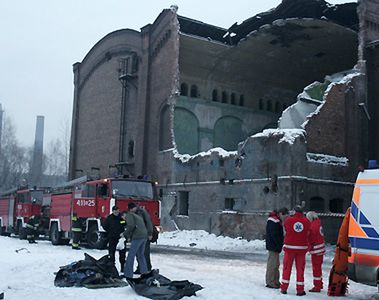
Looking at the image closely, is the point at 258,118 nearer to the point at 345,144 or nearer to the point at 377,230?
the point at 345,144

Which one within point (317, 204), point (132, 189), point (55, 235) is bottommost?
point (55, 235)

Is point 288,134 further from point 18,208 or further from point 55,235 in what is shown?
point 18,208

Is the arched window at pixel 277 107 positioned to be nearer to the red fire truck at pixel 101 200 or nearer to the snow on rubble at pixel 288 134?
the snow on rubble at pixel 288 134

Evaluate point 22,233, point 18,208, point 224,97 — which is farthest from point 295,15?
point 22,233

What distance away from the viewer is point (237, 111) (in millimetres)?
40875

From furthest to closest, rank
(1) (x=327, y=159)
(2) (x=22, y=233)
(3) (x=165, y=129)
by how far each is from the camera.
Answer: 1. (3) (x=165, y=129)
2. (2) (x=22, y=233)
3. (1) (x=327, y=159)

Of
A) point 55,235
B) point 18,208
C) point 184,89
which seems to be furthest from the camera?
point 184,89

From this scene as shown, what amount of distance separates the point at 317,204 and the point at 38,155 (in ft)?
265

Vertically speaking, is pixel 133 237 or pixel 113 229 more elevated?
pixel 113 229

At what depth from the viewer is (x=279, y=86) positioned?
42719mm

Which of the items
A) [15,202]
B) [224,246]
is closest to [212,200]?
[224,246]

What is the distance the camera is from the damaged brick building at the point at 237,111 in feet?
84.6

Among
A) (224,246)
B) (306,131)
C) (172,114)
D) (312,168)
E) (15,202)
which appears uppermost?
(172,114)

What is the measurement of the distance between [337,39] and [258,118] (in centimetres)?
1005
